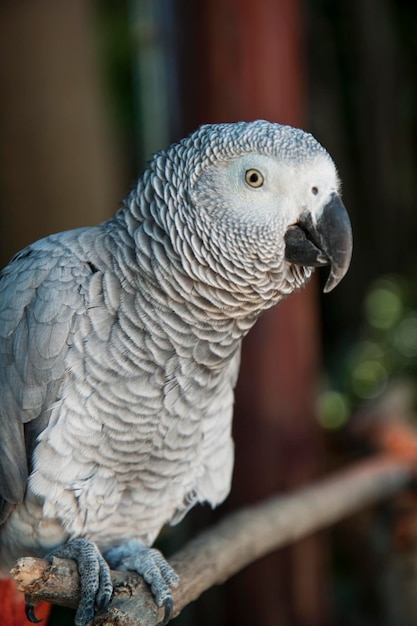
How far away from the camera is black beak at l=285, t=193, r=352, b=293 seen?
3.62 feet

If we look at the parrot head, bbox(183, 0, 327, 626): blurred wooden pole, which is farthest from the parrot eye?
bbox(183, 0, 327, 626): blurred wooden pole

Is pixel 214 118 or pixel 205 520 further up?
pixel 214 118

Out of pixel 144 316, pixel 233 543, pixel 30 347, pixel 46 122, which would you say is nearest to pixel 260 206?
pixel 144 316

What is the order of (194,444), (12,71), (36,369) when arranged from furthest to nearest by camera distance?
(12,71) → (194,444) → (36,369)

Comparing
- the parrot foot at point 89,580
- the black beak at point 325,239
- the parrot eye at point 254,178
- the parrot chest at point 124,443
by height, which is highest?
the parrot eye at point 254,178

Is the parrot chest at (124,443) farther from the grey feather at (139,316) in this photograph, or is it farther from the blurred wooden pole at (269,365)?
the blurred wooden pole at (269,365)

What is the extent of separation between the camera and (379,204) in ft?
13.1

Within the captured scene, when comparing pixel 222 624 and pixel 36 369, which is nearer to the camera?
pixel 36 369

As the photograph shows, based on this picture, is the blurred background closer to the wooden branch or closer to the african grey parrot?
the wooden branch

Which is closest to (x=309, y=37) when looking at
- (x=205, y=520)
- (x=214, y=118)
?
(x=214, y=118)

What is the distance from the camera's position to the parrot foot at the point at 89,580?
1.16 meters

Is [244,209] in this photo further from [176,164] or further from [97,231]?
[97,231]

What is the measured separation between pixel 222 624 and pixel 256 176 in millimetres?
1663

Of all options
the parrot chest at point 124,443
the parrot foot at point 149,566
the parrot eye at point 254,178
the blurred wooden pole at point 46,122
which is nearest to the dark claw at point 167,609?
the parrot foot at point 149,566
